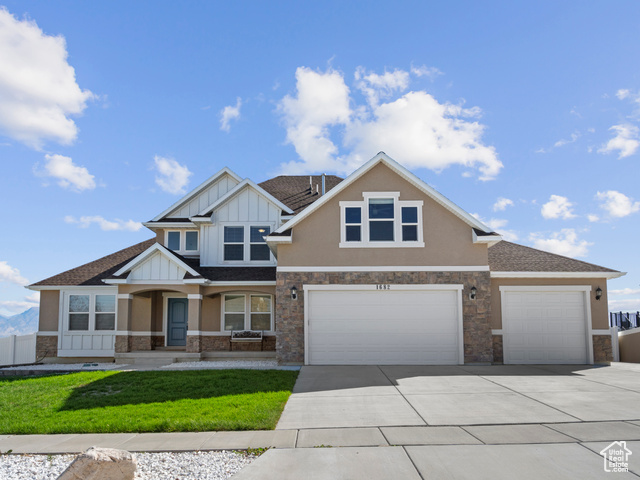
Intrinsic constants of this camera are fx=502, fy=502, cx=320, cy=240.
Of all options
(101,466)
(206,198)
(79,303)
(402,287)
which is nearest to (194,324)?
(79,303)

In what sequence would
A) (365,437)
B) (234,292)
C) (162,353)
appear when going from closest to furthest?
(365,437)
(162,353)
(234,292)

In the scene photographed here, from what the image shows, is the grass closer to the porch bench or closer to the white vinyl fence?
the porch bench

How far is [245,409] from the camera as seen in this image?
869cm

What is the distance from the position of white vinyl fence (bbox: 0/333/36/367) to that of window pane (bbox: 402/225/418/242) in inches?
550

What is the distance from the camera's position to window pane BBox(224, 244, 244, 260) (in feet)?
63.8

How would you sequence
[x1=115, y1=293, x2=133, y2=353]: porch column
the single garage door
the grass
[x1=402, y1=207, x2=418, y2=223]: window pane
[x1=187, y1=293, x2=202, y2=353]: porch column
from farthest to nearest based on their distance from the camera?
[x1=187, y1=293, x2=202, y2=353]: porch column
[x1=115, y1=293, x2=133, y2=353]: porch column
[x1=402, y1=207, x2=418, y2=223]: window pane
the single garage door
the grass

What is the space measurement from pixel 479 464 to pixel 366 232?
33.8 feet

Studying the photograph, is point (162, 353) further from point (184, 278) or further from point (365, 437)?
point (365, 437)

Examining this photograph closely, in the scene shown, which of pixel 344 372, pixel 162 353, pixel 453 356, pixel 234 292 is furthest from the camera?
pixel 234 292

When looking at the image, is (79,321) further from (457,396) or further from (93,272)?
(457,396)

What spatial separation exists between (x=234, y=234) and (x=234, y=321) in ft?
11.0

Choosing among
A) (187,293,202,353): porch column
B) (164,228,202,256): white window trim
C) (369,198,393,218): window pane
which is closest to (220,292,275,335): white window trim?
Result: (187,293,202,353): porch column

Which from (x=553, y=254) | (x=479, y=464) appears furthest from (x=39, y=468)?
(x=553, y=254)

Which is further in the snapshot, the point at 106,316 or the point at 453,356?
the point at 106,316
